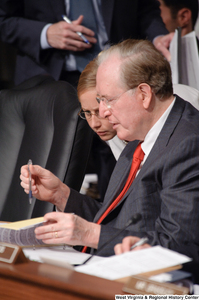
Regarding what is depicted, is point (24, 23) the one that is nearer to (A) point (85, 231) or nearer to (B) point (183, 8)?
(B) point (183, 8)

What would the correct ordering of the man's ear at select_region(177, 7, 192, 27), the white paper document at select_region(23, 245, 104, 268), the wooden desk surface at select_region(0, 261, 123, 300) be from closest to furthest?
the wooden desk surface at select_region(0, 261, 123, 300)
the white paper document at select_region(23, 245, 104, 268)
the man's ear at select_region(177, 7, 192, 27)

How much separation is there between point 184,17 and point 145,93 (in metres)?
1.43

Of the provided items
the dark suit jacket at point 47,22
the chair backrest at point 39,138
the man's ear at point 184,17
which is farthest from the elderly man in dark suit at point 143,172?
the man's ear at point 184,17

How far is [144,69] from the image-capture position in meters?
1.20

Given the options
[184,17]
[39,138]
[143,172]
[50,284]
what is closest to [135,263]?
[50,284]

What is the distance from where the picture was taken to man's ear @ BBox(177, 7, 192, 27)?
238 centimetres

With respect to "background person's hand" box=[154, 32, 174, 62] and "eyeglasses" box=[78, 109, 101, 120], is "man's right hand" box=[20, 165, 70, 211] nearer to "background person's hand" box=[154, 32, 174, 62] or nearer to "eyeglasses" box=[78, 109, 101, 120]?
"eyeglasses" box=[78, 109, 101, 120]

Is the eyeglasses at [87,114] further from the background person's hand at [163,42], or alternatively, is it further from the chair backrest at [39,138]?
the background person's hand at [163,42]

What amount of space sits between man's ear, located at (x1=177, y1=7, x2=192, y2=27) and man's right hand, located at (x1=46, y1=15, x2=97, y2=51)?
2.00 ft

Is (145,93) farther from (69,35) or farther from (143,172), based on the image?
(69,35)

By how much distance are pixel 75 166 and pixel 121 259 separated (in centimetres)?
86

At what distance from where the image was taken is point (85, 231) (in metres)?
1.06

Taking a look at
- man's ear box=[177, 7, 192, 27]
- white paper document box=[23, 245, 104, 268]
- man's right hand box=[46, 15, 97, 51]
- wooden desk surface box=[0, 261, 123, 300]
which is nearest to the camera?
wooden desk surface box=[0, 261, 123, 300]

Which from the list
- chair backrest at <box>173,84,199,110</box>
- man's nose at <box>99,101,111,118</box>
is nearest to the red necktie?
man's nose at <box>99,101,111,118</box>
